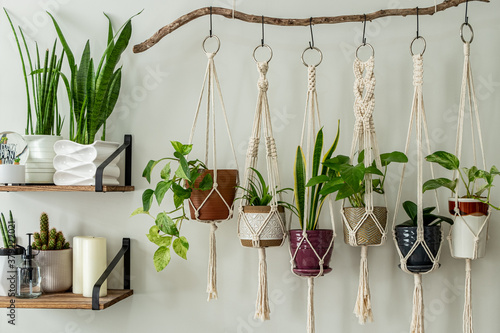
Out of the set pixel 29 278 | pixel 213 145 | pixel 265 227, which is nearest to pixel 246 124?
pixel 213 145

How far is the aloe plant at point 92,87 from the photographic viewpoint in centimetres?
160

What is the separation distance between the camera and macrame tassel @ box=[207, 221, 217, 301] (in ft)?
5.19

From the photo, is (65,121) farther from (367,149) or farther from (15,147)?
(367,149)

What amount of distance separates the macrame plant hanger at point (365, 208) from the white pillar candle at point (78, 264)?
79cm

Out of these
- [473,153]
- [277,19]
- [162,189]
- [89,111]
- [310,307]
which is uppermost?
[277,19]

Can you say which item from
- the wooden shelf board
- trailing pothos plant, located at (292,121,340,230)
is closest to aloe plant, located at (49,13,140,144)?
the wooden shelf board

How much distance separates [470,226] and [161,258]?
0.85 m

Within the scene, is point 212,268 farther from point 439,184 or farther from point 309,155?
point 439,184

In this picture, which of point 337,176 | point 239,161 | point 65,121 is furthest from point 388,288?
point 65,121

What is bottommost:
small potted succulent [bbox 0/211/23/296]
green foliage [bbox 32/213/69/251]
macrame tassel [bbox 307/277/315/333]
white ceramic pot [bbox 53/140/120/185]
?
macrame tassel [bbox 307/277/315/333]

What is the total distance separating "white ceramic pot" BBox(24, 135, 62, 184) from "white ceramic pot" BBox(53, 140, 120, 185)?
0.14 feet

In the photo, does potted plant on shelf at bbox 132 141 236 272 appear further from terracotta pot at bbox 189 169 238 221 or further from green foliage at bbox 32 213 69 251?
green foliage at bbox 32 213 69 251

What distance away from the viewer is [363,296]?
4.97 ft

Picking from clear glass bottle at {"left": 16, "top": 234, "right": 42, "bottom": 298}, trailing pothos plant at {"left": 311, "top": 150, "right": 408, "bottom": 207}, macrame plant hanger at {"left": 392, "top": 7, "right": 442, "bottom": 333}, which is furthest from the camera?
clear glass bottle at {"left": 16, "top": 234, "right": 42, "bottom": 298}
